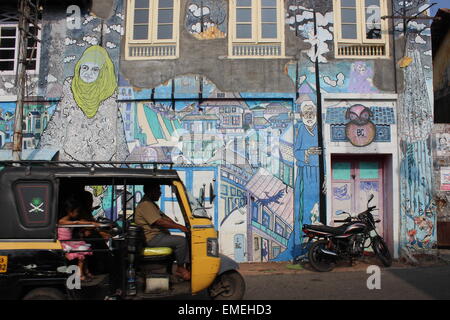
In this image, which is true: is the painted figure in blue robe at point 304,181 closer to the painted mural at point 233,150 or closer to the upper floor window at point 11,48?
the painted mural at point 233,150

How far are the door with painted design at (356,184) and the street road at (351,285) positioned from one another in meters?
1.97

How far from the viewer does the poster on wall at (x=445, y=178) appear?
11.3 meters

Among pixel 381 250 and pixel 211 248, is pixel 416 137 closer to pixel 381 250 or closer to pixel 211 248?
pixel 381 250

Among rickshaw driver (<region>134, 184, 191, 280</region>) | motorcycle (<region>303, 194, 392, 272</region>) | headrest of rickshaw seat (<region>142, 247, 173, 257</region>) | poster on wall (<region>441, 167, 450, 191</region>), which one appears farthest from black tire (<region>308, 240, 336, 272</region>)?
headrest of rickshaw seat (<region>142, 247, 173, 257</region>)

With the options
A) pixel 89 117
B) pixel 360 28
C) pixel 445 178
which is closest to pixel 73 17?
pixel 89 117

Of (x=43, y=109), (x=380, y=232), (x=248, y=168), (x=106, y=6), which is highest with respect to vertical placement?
(x=106, y=6)

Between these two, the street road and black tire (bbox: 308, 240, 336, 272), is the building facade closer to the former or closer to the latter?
black tire (bbox: 308, 240, 336, 272)

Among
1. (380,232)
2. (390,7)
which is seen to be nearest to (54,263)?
(380,232)

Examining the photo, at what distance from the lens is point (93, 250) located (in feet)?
18.1

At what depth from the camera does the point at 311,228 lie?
9586 millimetres

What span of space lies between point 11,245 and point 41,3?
832cm
